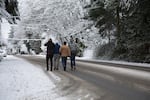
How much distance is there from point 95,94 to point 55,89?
1979mm

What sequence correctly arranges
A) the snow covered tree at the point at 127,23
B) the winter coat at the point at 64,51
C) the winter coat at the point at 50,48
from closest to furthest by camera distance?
the winter coat at the point at 50,48, the winter coat at the point at 64,51, the snow covered tree at the point at 127,23

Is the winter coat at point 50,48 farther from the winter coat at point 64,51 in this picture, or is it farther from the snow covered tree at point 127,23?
the snow covered tree at point 127,23

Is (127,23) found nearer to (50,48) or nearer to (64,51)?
(64,51)

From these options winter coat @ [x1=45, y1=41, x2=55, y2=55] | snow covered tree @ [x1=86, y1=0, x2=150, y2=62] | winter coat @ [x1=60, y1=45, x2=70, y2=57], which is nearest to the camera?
winter coat @ [x1=45, y1=41, x2=55, y2=55]

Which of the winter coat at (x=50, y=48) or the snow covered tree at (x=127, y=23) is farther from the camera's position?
the snow covered tree at (x=127, y=23)

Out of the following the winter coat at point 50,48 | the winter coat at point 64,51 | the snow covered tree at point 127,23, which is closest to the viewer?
the winter coat at point 50,48

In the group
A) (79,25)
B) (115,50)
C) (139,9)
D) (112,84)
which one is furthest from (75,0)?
(112,84)

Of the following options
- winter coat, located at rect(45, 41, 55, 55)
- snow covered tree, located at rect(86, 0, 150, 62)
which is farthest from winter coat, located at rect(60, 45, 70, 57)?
snow covered tree, located at rect(86, 0, 150, 62)

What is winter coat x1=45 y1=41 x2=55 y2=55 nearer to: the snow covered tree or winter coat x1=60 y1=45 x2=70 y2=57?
winter coat x1=60 y1=45 x2=70 y2=57

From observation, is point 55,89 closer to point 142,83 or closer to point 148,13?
point 142,83

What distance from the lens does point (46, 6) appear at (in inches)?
2197

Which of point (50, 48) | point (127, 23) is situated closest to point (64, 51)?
point (50, 48)

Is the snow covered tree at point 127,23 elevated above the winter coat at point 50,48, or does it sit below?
above

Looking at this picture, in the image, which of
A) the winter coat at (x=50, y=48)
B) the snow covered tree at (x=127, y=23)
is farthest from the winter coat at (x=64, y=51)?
the snow covered tree at (x=127, y=23)
